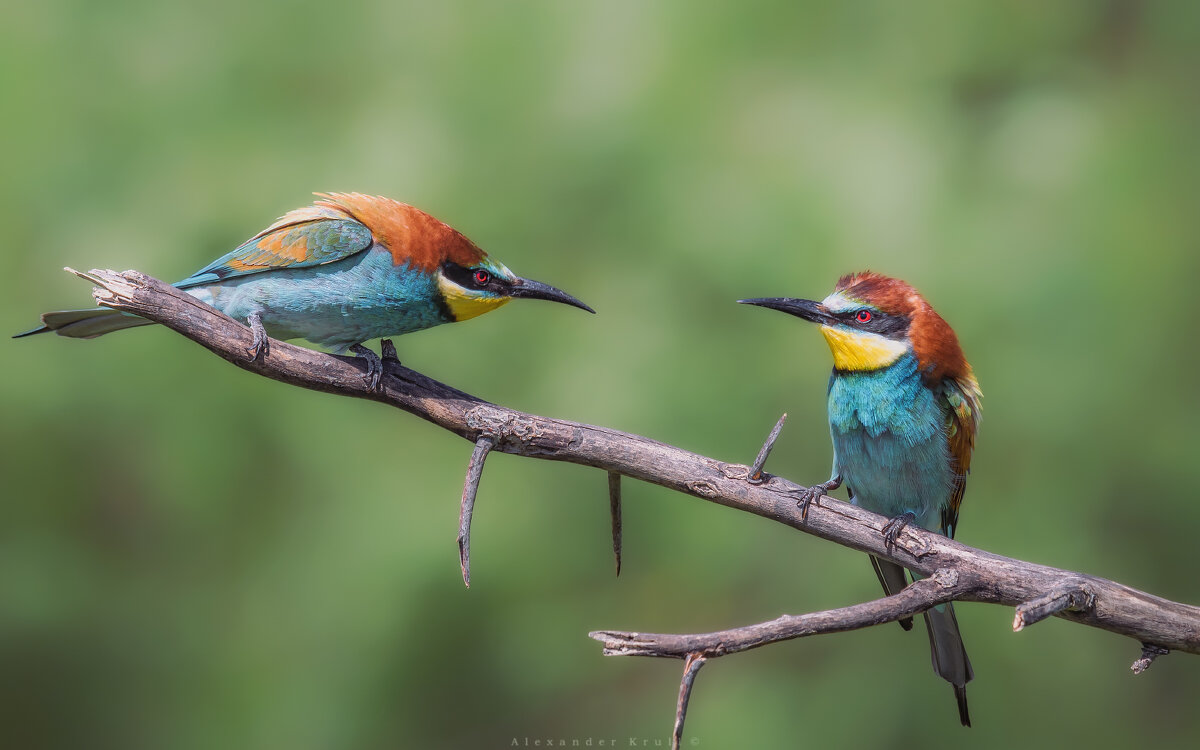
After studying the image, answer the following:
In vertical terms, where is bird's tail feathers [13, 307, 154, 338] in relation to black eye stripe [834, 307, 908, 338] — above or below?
below

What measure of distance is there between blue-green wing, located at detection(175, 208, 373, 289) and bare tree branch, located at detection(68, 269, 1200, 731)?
0.98ft

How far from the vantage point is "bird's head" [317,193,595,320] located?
6.25ft

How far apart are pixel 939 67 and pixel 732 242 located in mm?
968

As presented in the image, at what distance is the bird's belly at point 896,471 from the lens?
2066 mm

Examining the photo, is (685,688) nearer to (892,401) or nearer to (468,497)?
(468,497)

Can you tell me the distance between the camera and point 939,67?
3.31 m

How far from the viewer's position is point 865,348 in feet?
6.59

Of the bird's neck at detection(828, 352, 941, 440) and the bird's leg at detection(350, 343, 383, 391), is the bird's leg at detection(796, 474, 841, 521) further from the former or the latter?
the bird's leg at detection(350, 343, 383, 391)

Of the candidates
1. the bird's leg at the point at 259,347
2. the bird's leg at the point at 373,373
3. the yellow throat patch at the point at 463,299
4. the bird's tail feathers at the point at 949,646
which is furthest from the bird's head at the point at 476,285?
the bird's tail feathers at the point at 949,646

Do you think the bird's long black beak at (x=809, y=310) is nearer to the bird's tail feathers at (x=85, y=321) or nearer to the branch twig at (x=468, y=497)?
the branch twig at (x=468, y=497)

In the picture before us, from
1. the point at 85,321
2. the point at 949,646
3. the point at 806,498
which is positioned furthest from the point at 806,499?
the point at 85,321

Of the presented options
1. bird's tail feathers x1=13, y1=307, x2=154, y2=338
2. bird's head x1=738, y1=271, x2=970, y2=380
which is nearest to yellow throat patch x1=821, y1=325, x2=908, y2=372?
bird's head x1=738, y1=271, x2=970, y2=380

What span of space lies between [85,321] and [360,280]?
511 mm

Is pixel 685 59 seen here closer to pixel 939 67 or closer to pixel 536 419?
pixel 939 67
